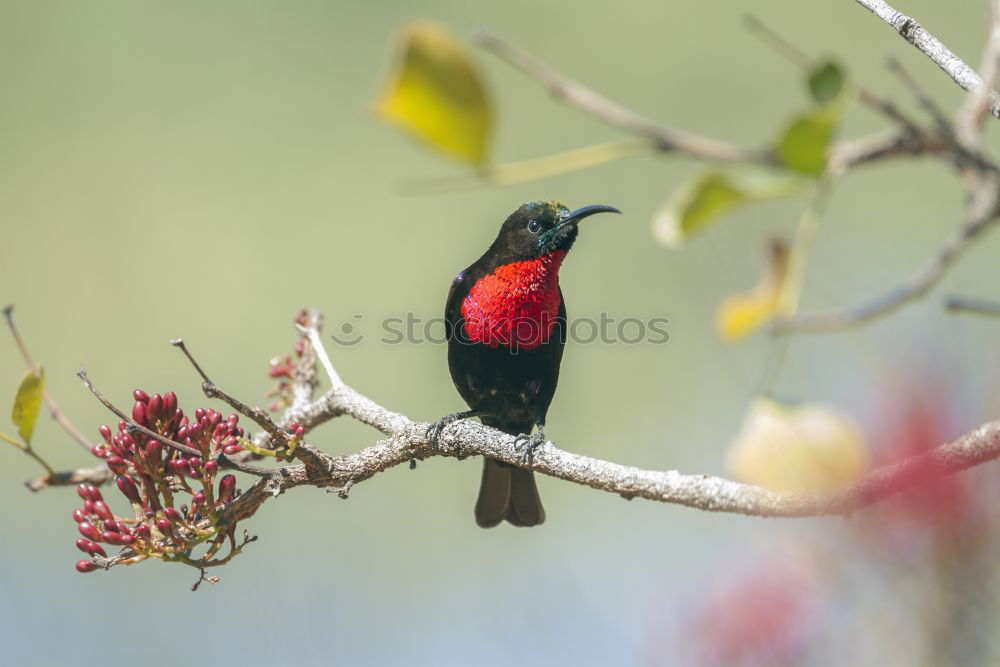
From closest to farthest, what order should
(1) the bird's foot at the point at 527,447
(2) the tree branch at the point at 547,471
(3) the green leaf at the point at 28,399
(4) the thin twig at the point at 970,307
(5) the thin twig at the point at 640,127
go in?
(5) the thin twig at the point at 640,127 < (4) the thin twig at the point at 970,307 < (2) the tree branch at the point at 547,471 < (3) the green leaf at the point at 28,399 < (1) the bird's foot at the point at 527,447

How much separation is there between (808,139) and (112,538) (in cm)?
225

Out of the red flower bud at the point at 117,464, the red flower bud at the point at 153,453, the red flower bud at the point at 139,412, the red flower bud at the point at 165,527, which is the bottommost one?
the red flower bud at the point at 165,527

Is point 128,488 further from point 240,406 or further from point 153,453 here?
point 240,406

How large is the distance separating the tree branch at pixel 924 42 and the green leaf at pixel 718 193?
0.83 meters

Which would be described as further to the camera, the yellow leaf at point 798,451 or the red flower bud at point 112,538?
the red flower bud at point 112,538

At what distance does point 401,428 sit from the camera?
10.8ft

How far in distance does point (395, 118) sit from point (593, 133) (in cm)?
872

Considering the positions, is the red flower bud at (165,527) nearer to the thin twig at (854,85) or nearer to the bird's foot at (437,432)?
the bird's foot at (437,432)

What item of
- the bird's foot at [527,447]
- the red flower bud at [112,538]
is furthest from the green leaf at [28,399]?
the bird's foot at [527,447]

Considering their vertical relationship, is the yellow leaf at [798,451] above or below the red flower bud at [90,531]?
above

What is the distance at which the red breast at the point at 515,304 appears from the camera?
4.35 m

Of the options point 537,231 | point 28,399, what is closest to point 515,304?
point 537,231

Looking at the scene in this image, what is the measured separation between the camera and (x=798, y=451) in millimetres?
921

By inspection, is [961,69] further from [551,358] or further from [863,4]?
[551,358]
